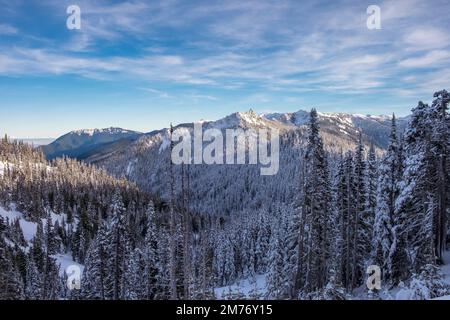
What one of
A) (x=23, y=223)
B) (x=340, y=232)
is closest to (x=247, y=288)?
(x=340, y=232)

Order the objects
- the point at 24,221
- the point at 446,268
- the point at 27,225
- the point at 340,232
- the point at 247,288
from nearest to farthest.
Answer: the point at 446,268 < the point at 340,232 < the point at 247,288 < the point at 27,225 < the point at 24,221

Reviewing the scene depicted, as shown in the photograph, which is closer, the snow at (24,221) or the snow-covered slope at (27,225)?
the snow-covered slope at (27,225)

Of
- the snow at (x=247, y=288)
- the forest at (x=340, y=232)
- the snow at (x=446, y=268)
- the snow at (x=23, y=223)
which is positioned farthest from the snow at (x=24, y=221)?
the snow at (x=446, y=268)

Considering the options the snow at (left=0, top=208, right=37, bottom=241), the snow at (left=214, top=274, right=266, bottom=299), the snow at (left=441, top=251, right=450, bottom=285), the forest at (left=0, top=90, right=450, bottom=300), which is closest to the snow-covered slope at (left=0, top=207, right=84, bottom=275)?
the snow at (left=0, top=208, right=37, bottom=241)

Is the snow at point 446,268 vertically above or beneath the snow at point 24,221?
above

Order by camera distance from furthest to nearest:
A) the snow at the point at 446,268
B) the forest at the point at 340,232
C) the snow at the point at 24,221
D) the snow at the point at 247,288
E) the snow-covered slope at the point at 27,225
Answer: the snow at the point at 24,221 → the snow-covered slope at the point at 27,225 → the snow at the point at 247,288 → the forest at the point at 340,232 → the snow at the point at 446,268

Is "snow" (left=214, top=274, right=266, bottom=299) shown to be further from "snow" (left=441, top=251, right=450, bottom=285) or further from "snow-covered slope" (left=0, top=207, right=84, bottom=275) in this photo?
"snow-covered slope" (left=0, top=207, right=84, bottom=275)

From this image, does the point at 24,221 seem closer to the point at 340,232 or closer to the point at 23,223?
the point at 23,223

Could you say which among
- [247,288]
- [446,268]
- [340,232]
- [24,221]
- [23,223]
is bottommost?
[247,288]

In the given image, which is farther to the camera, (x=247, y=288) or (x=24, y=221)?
(x=24, y=221)

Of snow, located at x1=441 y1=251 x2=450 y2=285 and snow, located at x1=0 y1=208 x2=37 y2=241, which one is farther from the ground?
snow, located at x1=441 y1=251 x2=450 y2=285

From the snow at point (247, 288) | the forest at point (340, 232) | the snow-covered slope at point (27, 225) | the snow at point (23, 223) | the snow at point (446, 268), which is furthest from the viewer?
the snow at point (23, 223)

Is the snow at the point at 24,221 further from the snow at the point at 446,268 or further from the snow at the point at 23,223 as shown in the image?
the snow at the point at 446,268
